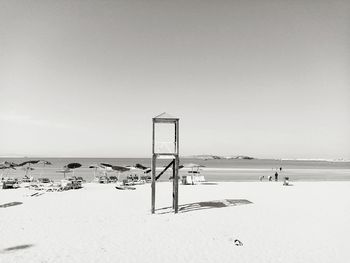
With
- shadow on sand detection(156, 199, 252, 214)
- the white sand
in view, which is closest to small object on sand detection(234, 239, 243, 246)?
the white sand

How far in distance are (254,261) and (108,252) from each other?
13.7 ft

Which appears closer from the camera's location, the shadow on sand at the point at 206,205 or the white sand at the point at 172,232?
the white sand at the point at 172,232

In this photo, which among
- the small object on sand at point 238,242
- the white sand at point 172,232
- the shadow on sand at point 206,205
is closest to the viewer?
the white sand at point 172,232

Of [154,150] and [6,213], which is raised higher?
[154,150]

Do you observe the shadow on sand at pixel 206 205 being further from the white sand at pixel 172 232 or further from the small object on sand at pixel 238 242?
the small object on sand at pixel 238 242

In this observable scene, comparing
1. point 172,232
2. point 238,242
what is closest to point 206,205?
point 172,232

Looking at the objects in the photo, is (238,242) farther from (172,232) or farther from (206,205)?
(206,205)

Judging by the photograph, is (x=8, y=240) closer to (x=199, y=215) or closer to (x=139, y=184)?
(x=199, y=215)

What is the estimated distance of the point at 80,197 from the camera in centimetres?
2094

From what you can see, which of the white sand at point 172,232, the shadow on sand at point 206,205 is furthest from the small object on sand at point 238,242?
the shadow on sand at point 206,205

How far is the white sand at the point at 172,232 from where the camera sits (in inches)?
371

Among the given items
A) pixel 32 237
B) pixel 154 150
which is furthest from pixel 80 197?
pixel 32 237

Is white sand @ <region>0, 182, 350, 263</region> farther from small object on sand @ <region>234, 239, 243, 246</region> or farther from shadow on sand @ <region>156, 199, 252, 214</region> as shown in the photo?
shadow on sand @ <region>156, 199, 252, 214</region>

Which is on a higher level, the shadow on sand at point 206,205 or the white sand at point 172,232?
the shadow on sand at point 206,205
